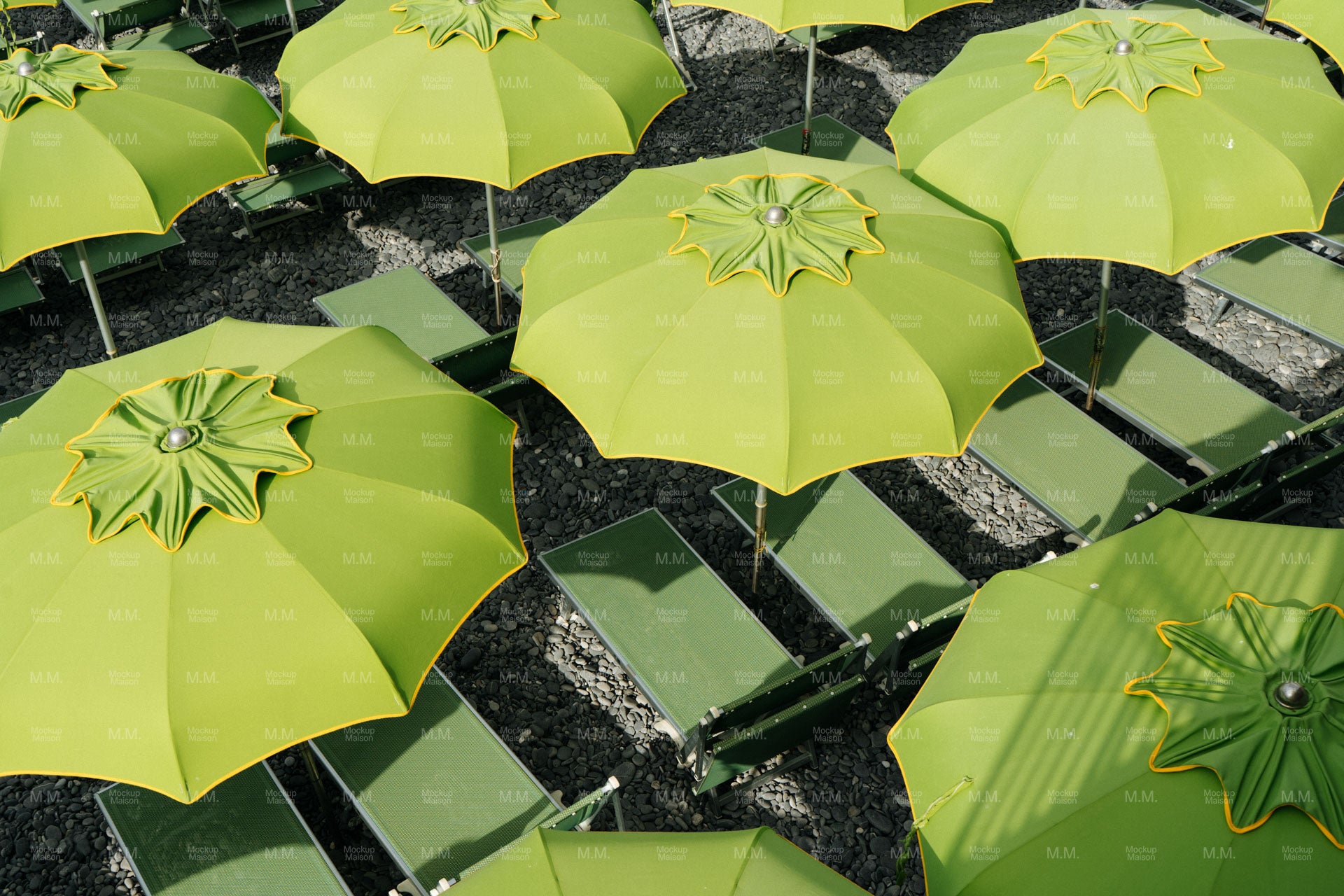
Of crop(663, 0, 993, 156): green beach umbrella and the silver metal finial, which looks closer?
the silver metal finial

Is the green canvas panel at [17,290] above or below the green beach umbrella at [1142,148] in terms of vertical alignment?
below

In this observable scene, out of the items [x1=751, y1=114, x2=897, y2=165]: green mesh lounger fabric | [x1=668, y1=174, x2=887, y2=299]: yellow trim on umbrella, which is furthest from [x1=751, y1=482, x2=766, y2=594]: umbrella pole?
[x1=751, y1=114, x2=897, y2=165]: green mesh lounger fabric

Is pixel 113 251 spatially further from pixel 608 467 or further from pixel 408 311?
pixel 608 467

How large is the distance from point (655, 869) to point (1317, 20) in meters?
8.41

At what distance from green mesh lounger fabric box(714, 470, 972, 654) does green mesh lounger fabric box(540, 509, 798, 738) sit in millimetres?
468

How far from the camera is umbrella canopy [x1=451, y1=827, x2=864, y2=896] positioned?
392cm

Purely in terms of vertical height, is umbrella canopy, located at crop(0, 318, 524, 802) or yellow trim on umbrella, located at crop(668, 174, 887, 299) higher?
yellow trim on umbrella, located at crop(668, 174, 887, 299)

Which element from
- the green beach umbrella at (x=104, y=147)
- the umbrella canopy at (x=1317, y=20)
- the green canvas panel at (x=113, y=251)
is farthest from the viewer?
the green canvas panel at (x=113, y=251)

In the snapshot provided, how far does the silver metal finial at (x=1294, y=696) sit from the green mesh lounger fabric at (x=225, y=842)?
4190 mm

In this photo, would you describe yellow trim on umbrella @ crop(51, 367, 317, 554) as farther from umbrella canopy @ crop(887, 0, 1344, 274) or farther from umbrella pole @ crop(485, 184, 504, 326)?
umbrella canopy @ crop(887, 0, 1344, 274)

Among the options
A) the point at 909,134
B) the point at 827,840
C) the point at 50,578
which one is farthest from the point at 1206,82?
the point at 50,578

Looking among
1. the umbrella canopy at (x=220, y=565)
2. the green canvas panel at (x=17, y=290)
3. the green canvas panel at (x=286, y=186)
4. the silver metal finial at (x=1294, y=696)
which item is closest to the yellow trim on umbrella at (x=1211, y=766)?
the silver metal finial at (x=1294, y=696)

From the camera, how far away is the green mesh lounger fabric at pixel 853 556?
6.70 metres

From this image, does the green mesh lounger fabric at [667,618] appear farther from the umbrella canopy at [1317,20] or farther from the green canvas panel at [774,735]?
the umbrella canopy at [1317,20]
